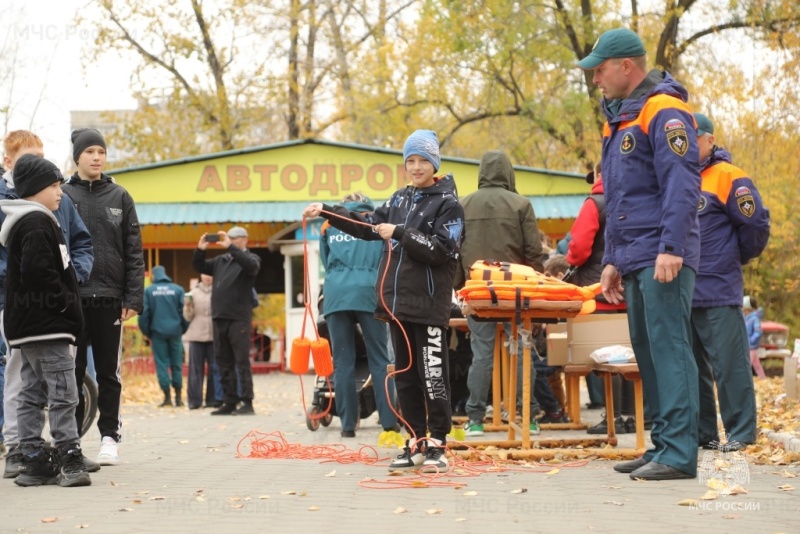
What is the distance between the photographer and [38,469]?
6742 millimetres

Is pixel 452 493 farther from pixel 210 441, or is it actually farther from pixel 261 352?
pixel 261 352

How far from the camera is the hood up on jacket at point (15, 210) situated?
22.2ft

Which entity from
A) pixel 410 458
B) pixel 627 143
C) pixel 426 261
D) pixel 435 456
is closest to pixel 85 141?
pixel 426 261

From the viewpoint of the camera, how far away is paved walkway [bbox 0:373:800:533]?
16.6ft

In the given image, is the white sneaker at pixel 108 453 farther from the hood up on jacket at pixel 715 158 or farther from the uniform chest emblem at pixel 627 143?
the hood up on jacket at pixel 715 158

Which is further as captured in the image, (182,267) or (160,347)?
(182,267)

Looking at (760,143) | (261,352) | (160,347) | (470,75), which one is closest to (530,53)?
(470,75)

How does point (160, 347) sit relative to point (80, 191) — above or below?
below

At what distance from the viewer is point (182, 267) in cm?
2902

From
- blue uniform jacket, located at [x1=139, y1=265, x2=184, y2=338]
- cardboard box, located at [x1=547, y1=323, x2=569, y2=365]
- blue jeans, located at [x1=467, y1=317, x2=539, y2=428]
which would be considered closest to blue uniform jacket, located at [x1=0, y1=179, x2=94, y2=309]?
blue jeans, located at [x1=467, y1=317, x2=539, y2=428]

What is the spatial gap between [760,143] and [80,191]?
20471mm

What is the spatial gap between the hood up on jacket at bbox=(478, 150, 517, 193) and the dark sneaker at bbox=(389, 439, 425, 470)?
139 inches

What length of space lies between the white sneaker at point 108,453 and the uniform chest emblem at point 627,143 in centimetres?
388

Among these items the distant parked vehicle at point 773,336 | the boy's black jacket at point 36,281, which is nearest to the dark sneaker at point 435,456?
the boy's black jacket at point 36,281
